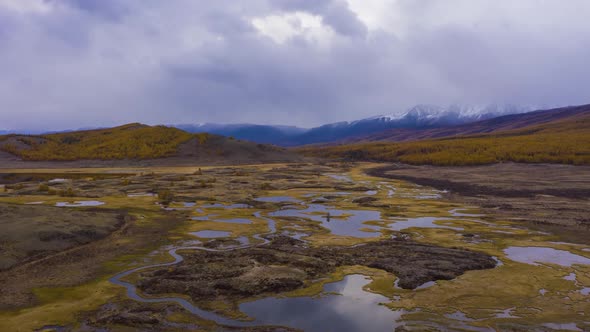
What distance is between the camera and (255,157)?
100125 mm

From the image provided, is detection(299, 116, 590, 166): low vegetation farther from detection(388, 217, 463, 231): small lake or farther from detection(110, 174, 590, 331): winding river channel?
detection(110, 174, 590, 331): winding river channel

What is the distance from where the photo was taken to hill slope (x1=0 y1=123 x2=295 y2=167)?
302 feet

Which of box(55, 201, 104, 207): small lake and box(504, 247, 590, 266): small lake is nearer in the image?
box(504, 247, 590, 266): small lake

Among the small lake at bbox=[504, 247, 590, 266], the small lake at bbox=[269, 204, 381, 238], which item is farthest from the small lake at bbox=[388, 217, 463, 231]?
the small lake at bbox=[504, 247, 590, 266]

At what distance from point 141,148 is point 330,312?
93613 millimetres

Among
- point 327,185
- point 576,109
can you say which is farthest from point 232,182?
point 576,109

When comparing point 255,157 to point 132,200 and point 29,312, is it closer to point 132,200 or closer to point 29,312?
point 132,200

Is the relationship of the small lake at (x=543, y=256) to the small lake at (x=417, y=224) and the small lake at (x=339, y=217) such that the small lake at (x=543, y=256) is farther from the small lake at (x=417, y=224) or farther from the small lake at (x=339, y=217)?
the small lake at (x=339, y=217)

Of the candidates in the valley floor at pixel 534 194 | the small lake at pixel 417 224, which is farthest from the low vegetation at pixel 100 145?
the small lake at pixel 417 224

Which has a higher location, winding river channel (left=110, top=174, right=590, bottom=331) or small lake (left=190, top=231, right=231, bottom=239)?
small lake (left=190, top=231, right=231, bottom=239)

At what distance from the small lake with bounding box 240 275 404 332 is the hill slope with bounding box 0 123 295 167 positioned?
8044cm

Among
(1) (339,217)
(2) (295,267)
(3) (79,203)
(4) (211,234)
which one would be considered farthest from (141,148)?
(2) (295,267)

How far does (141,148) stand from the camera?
98062 mm

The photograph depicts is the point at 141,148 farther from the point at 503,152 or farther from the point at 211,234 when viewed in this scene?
the point at 211,234
